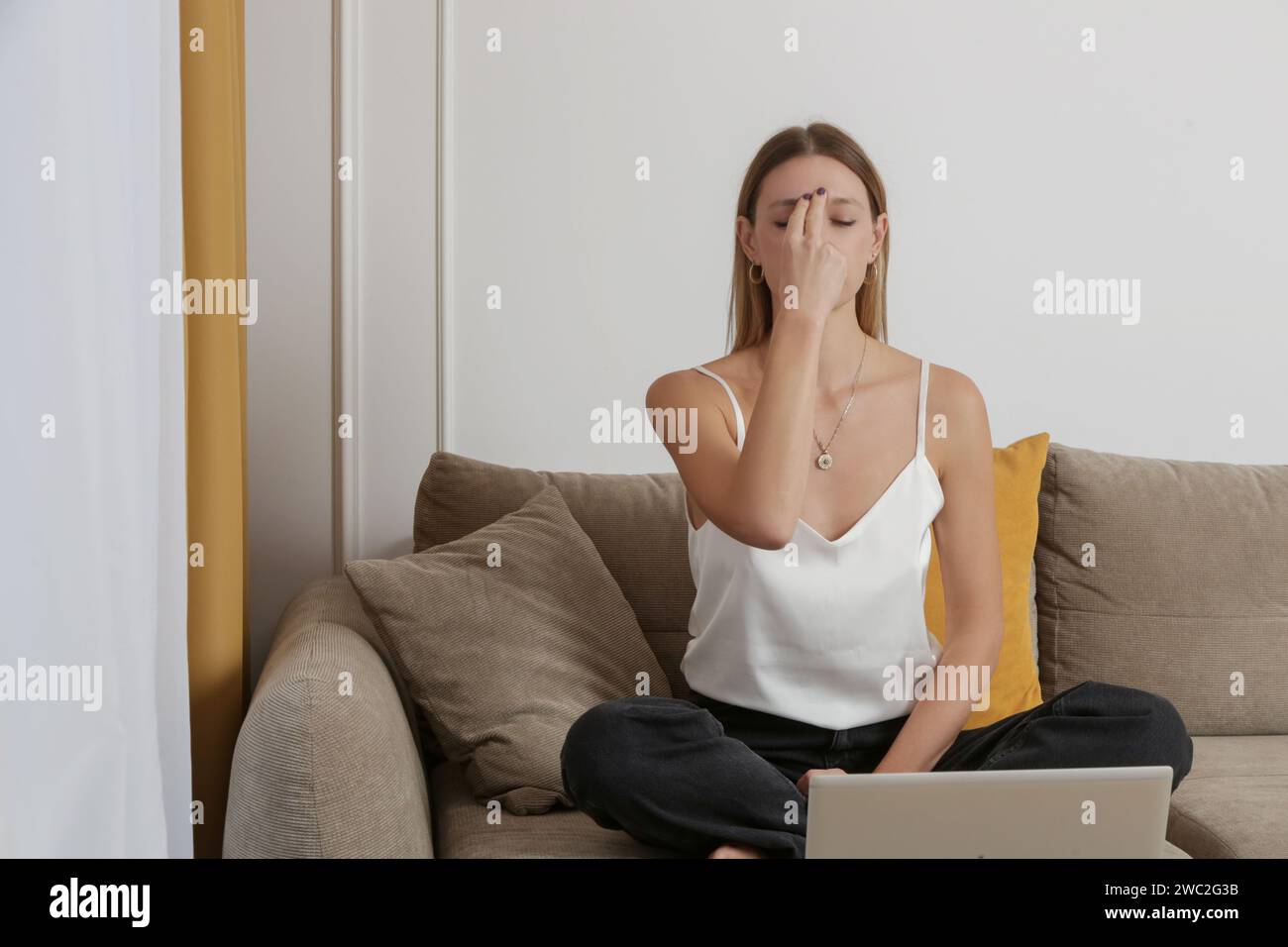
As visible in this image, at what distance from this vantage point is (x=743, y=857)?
125 cm

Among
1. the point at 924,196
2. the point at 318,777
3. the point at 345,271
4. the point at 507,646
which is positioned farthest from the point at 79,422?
the point at 924,196

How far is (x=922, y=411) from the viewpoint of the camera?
1.62 meters

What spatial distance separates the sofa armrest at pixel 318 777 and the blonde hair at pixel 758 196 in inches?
29.5

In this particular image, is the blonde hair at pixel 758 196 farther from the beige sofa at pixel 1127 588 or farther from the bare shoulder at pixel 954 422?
the beige sofa at pixel 1127 588

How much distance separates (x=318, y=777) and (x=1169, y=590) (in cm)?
151

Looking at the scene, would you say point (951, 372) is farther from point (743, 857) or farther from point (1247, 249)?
point (1247, 249)

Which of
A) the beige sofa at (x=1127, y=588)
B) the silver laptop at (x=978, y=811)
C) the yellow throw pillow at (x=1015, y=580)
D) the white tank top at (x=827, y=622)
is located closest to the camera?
the silver laptop at (x=978, y=811)

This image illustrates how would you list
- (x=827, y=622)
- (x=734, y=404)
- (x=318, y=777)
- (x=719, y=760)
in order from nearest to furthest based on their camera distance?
(x=318, y=777), (x=719, y=760), (x=827, y=622), (x=734, y=404)

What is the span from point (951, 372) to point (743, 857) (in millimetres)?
764

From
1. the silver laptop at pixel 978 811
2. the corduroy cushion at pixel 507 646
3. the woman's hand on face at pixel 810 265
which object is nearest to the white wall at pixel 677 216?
the corduroy cushion at pixel 507 646

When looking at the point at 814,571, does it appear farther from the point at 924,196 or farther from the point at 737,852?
the point at 924,196

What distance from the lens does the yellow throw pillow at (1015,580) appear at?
1.89 m
